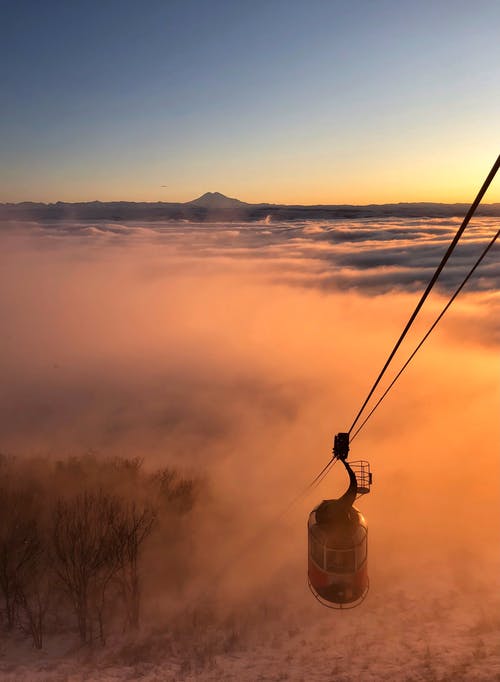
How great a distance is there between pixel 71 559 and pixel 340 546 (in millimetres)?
38346

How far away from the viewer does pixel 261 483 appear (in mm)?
107938

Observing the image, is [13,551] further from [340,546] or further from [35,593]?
[340,546]

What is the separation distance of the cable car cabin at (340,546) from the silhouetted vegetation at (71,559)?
33848 mm

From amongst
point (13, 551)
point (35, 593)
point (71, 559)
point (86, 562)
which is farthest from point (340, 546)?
point (35, 593)

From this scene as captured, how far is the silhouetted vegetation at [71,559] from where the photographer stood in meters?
46.7

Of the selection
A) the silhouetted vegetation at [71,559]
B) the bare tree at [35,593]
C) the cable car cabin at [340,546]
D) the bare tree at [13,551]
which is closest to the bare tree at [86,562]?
the silhouetted vegetation at [71,559]

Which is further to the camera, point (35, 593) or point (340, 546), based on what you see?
point (35, 593)

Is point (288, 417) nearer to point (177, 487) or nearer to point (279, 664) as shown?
point (177, 487)

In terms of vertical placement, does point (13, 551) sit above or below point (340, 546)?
below

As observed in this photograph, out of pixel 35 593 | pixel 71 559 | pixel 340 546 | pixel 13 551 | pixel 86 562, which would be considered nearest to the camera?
pixel 340 546

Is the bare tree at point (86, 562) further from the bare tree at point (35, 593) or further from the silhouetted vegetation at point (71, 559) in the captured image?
the bare tree at point (35, 593)

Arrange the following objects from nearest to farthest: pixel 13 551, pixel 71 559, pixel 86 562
Result: 1. pixel 71 559
2. pixel 86 562
3. pixel 13 551

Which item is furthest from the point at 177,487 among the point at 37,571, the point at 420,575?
the point at 420,575

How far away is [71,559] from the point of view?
4656 cm
